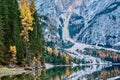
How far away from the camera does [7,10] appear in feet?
295

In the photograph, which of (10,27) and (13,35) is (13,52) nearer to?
(13,35)

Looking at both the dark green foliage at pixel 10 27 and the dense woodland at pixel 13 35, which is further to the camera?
the dark green foliage at pixel 10 27

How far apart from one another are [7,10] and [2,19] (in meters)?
3.08

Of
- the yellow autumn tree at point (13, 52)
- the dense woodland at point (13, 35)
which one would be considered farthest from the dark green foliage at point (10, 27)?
the yellow autumn tree at point (13, 52)

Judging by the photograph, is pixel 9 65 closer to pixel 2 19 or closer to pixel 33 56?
pixel 2 19

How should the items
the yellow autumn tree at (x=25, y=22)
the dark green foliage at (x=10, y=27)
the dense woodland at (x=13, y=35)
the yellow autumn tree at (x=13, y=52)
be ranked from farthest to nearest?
the yellow autumn tree at (x=25, y=22), the dark green foliage at (x=10, y=27), the yellow autumn tree at (x=13, y=52), the dense woodland at (x=13, y=35)

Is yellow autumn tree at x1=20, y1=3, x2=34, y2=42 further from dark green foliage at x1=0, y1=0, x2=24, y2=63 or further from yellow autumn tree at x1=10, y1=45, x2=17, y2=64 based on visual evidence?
yellow autumn tree at x1=10, y1=45, x2=17, y2=64

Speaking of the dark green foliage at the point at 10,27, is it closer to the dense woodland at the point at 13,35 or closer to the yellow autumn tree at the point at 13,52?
the dense woodland at the point at 13,35

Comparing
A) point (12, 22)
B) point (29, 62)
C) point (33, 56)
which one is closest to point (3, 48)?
point (12, 22)

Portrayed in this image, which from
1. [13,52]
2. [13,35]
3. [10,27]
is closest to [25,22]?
[10,27]

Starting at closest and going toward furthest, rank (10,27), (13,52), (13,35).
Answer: (13,52) < (13,35) < (10,27)

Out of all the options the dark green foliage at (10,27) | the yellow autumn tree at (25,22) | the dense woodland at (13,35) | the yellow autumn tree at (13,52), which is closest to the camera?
the dense woodland at (13,35)

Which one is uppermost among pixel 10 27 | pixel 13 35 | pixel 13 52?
pixel 10 27

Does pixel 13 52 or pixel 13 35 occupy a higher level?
pixel 13 35
